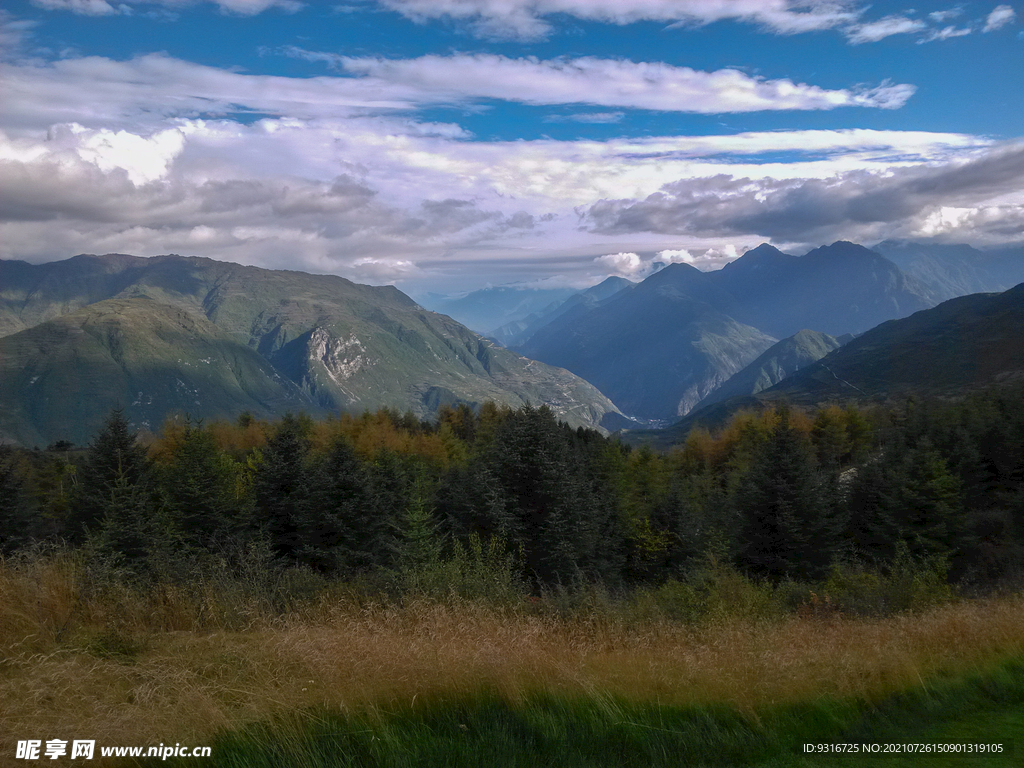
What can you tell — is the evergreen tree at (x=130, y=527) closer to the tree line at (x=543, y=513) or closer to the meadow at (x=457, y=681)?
the tree line at (x=543, y=513)

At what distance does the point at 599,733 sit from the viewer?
5.82 meters

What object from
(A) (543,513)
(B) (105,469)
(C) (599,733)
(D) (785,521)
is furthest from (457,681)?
(B) (105,469)

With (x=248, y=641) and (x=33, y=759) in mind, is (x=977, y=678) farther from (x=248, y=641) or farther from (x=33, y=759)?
(x=33, y=759)

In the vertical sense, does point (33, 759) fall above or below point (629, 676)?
above

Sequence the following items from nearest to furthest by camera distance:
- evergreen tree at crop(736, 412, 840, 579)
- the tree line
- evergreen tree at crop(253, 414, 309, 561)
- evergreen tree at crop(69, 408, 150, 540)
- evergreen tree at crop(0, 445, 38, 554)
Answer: the tree line → evergreen tree at crop(736, 412, 840, 579) → evergreen tree at crop(0, 445, 38, 554) → evergreen tree at crop(253, 414, 309, 561) → evergreen tree at crop(69, 408, 150, 540)

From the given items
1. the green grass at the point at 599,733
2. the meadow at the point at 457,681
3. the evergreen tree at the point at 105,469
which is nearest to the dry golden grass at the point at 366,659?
the meadow at the point at 457,681

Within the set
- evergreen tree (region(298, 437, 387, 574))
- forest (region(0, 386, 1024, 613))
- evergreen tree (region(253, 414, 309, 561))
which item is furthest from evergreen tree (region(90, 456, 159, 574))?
evergreen tree (region(298, 437, 387, 574))

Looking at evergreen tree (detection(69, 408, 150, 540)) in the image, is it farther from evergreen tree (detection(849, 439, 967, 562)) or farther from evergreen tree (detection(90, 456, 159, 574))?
evergreen tree (detection(849, 439, 967, 562))

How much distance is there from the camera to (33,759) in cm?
468

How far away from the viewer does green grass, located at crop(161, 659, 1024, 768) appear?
519cm

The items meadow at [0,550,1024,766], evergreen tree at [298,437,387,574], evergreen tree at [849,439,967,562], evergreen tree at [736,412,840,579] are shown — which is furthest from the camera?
evergreen tree at [849,439,967,562]

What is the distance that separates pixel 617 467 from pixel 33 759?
193 ft

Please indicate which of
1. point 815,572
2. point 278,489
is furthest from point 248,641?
point 815,572

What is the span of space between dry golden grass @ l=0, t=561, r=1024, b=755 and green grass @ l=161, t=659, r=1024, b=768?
0.16m
